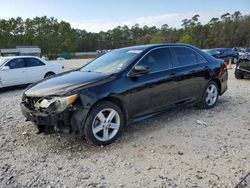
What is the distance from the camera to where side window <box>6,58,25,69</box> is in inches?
439

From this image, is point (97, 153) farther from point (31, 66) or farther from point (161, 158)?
point (31, 66)

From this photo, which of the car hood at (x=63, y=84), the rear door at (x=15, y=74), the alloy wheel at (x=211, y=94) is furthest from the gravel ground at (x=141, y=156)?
the rear door at (x=15, y=74)

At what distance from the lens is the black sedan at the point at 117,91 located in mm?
4316

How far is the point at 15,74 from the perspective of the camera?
36.6 feet

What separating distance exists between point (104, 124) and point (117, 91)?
0.57 metres

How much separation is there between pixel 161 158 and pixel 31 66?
9.01 meters

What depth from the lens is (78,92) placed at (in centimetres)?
432

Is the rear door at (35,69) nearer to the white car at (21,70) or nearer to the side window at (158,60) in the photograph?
the white car at (21,70)

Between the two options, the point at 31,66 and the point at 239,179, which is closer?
the point at 239,179

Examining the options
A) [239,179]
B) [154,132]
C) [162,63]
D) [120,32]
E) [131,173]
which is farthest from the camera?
[120,32]

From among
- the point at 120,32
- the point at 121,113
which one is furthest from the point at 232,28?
the point at 121,113

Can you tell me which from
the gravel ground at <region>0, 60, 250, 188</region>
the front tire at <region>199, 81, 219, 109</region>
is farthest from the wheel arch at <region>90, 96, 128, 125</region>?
the front tire at <region>199, 81, 219, 109</region>

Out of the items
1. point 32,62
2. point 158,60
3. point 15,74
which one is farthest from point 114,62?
point 32,62

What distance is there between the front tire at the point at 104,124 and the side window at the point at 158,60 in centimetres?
111
